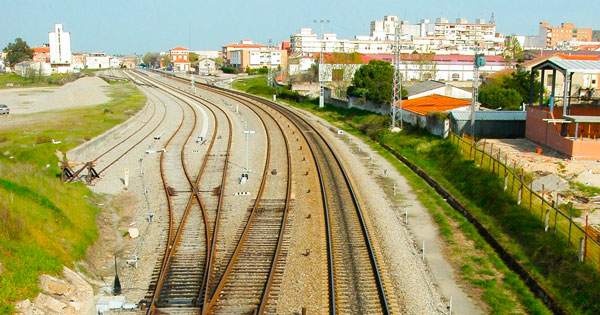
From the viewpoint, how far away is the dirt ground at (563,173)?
18250mm

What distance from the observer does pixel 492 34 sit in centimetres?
16312

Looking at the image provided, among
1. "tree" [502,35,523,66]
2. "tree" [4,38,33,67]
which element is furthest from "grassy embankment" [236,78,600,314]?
"tree" [4,38,33,67]

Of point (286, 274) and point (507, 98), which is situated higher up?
point (507, 98)

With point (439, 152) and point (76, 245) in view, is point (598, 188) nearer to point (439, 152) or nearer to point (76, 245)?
point (439, 152)

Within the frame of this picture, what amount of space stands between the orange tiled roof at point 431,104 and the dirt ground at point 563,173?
10864 mm

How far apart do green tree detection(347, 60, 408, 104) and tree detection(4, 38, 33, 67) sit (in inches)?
6418

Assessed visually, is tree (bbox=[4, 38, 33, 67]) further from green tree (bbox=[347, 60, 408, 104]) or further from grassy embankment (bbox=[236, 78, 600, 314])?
grassy embankment (bbox=[236, 78, 600, 314])

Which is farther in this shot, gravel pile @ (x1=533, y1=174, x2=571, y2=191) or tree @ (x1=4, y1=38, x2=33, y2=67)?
tree @ (x1=4, y1=38, x2=33, y2=67)

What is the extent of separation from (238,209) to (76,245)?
5802 mm

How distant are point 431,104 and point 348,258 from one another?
93.2ft

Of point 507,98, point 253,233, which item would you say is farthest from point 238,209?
point 507,98

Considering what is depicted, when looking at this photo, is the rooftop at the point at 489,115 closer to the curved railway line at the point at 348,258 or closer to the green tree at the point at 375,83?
the curved railway line at the point at 348,258

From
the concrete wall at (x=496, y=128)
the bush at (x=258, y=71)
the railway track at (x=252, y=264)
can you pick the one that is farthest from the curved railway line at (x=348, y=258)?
the bush at (x=258, y=71)

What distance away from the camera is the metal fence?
13.5 metres
